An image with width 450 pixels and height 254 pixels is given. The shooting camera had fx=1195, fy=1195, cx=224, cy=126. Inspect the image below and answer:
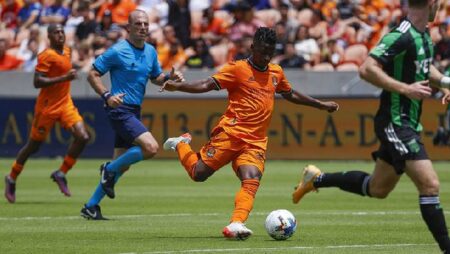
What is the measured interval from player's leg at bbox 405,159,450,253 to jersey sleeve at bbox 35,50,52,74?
364 inches

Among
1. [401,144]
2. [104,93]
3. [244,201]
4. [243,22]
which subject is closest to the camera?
[401,144]

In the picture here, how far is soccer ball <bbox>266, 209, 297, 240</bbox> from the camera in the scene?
40.3 feet

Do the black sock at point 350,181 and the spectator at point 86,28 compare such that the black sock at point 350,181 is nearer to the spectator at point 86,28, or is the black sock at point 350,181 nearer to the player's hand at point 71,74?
the player's hand at point 71,74

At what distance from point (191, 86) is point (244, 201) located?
1398mm

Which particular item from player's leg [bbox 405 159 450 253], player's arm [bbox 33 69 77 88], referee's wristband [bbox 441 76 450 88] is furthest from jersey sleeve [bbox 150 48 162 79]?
player's leg [bbox 405 159 450 253]

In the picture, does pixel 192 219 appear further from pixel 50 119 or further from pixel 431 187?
pixel 431 187

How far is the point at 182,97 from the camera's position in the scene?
2862cm

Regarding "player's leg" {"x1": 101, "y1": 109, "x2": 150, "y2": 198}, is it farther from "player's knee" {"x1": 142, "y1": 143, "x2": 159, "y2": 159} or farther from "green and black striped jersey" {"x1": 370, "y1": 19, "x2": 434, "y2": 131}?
"green and black striped jersey" {"x1": 370, "y1": 19, "x2": 434, "y2": 131}

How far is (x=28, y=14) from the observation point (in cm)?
3409

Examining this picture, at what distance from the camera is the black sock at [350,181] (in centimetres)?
1170

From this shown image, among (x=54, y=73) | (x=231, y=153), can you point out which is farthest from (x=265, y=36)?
(x=54, y=73)

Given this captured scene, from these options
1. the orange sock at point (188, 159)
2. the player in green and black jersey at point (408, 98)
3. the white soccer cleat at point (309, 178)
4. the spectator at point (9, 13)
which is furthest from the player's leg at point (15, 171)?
the spectator at point (9, 13)

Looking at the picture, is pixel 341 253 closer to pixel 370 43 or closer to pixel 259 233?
pixel 259 233

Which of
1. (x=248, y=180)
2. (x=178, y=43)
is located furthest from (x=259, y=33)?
(x=178, y=43)
